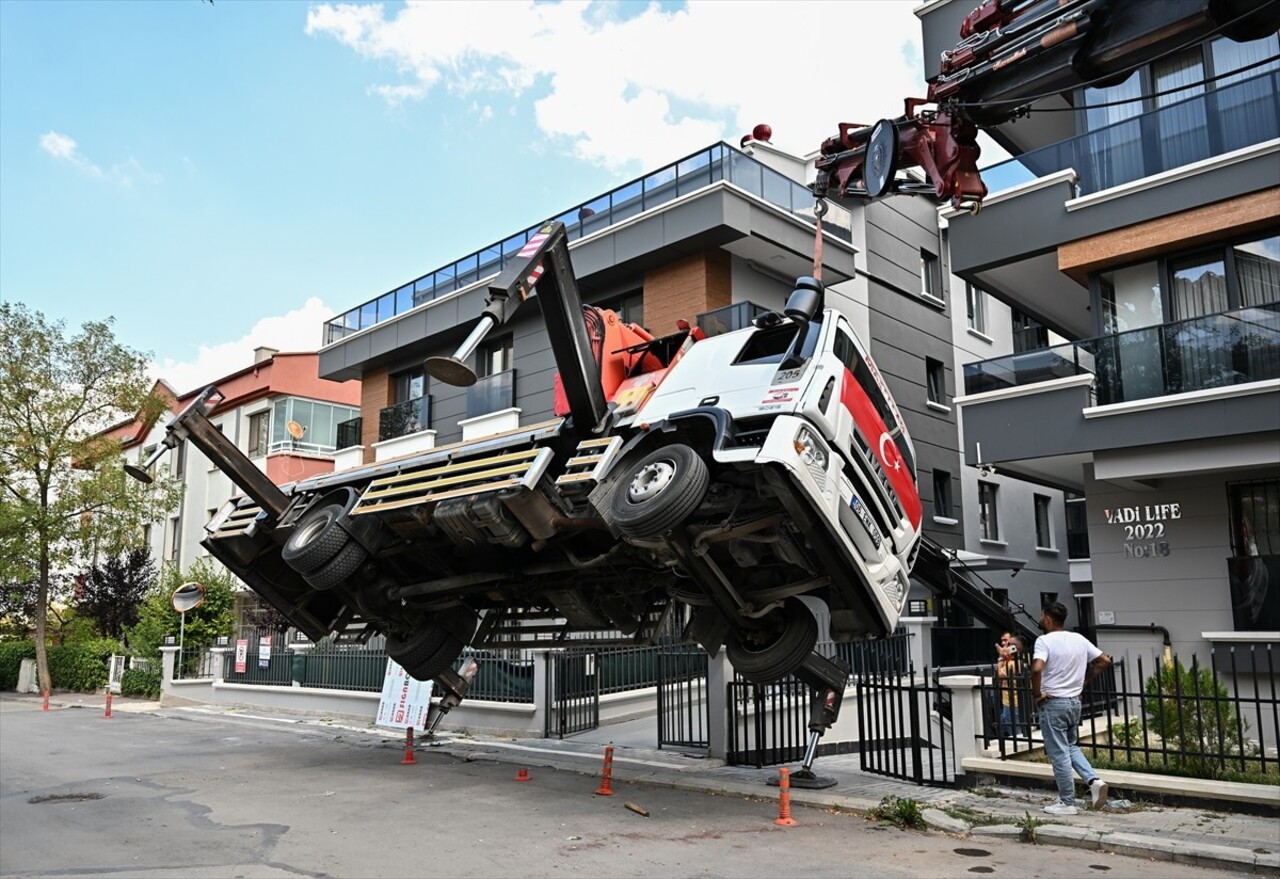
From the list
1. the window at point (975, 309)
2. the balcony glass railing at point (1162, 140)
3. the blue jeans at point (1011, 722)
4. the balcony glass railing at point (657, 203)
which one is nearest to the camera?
the blue jeans at point (1011, 722)

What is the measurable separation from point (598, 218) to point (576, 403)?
13213 millimetres

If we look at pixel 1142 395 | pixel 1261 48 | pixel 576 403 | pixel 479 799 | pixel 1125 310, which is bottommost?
pixel 479 799

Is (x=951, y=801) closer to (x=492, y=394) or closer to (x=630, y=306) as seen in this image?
(x=630, y=306)

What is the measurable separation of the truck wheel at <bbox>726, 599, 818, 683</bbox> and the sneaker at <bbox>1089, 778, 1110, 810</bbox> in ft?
8.82

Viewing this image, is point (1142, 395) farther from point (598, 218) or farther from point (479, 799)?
point (598, 218)

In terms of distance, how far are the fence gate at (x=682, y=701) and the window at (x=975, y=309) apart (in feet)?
53.9

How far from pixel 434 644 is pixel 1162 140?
38.9ft

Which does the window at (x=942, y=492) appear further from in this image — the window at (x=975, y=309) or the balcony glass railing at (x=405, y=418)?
the balcony glass railing at (x=405, y=418)

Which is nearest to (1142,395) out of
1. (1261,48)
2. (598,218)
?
(1261,48)

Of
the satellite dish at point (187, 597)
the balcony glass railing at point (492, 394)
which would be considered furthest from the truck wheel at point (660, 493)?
the satellite dish at point (187, 597)

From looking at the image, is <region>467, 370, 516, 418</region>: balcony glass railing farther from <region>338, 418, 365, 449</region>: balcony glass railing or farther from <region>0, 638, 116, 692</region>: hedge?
<region>0, 638, 116, 692</region>: hedge

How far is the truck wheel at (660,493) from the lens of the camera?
306 inches

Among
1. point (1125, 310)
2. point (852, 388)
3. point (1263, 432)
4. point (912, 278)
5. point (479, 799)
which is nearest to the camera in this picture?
point (852, 388)

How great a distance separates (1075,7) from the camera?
24.4 ft
